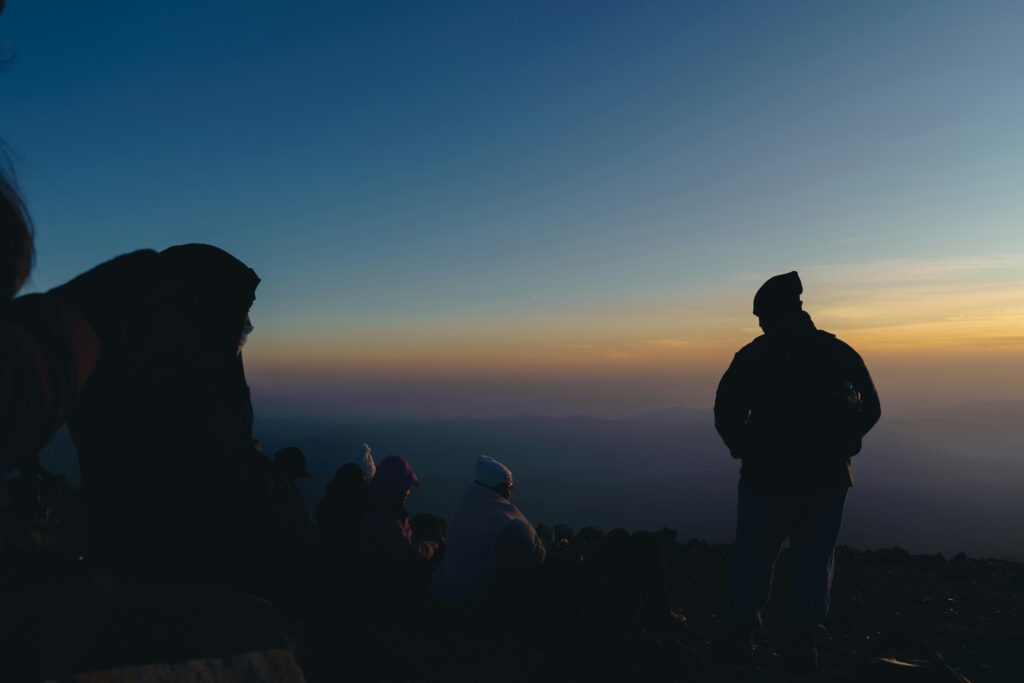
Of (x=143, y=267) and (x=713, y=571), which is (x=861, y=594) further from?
(x=143, y=267)

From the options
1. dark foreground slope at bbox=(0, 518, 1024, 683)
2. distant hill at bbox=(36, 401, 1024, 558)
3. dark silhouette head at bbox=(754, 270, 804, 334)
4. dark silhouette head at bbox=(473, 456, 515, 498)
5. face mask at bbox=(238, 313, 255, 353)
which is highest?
dark silhouette head at bbox=(754, 270, 804, 334)

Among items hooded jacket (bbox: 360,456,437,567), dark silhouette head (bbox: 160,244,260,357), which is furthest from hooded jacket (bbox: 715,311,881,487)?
dark silhouette head (bbox: 160,244,260,357)

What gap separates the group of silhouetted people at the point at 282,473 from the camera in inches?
41.6

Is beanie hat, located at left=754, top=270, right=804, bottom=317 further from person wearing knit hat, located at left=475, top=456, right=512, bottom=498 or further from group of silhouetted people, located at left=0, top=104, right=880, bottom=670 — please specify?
person wearing knit hat, located at left=475, top=456, right=512, bottom=498

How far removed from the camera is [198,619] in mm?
1229

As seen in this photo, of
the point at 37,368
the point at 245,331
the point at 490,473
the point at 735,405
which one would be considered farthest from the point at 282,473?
the point at 735,405

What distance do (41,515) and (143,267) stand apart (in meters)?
8.48

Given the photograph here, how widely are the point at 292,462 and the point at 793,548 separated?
4.93m

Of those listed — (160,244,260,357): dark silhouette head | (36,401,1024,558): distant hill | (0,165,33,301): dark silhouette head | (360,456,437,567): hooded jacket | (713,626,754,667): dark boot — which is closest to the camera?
(0,165,33,301): dark silhouette head

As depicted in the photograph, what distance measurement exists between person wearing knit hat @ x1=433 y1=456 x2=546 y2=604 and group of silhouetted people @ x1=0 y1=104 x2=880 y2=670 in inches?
0.6

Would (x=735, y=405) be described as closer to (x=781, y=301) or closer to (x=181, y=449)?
(x=781, y=301)

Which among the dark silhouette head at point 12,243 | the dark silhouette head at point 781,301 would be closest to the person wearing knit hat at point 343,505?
the dark silhouette head at point 781,301

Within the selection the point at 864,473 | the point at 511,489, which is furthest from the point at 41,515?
the point at 864,473

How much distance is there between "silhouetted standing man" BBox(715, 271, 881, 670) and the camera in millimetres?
4230
